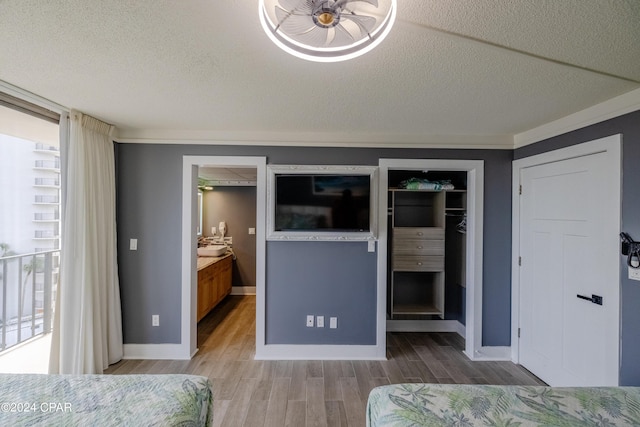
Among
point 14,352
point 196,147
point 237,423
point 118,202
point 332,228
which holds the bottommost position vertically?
point 237,423

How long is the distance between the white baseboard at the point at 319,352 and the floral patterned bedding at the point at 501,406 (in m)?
1.67

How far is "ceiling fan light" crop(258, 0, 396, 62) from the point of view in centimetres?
102

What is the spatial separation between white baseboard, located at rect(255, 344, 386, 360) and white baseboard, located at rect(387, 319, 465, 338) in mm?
814

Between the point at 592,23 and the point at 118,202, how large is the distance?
12.6 ft

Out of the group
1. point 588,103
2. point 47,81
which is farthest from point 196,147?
point 588,103

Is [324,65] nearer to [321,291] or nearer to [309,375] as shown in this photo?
[321,291]

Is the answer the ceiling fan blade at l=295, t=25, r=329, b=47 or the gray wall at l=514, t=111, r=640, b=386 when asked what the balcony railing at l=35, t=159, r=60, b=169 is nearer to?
the ceiling fan blade at l=295, t=25, r=329, b=47

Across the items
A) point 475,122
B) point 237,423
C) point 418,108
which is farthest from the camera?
point 475,122

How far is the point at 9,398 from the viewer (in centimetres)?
121

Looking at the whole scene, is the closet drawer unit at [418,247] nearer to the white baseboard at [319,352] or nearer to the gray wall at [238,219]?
the white baseboard at [319,352]

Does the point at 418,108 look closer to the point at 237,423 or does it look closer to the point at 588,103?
the point at 588,103

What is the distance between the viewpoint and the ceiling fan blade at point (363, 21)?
3.45 ft

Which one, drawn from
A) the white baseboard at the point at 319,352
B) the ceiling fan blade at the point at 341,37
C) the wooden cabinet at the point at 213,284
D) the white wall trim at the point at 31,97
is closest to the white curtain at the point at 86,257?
the white wall trim at the point at 31,97

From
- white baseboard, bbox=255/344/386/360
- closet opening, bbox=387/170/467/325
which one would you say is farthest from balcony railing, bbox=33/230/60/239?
closet opening, bbox=387/170/467/325
